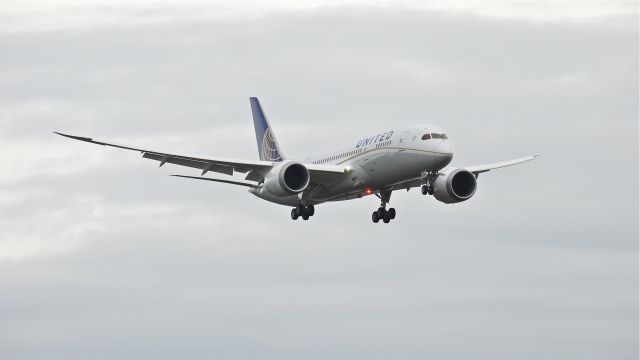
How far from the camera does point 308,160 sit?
251 ft

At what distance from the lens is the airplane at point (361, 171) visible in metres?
67.3

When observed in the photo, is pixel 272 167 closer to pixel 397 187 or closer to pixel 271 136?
pixel 397 187

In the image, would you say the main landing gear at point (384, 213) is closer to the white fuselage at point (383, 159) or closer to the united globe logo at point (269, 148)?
the white fuselage at point (383, 159)

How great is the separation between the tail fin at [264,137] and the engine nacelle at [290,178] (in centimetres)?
1239

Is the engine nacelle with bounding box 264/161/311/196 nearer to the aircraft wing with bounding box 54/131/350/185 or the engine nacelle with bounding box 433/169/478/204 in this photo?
the aircraft wing with bounding box 54/131/350/185

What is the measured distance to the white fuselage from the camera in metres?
66.9

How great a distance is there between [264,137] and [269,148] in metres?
1.62

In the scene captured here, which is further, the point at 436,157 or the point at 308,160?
the point at 308,160

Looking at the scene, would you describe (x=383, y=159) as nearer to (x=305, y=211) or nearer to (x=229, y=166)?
(x=305, y=211)

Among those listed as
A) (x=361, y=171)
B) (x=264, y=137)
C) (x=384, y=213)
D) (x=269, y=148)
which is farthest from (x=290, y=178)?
(x=264, y=137)

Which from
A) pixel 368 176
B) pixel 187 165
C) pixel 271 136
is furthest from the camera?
pixel 271 136

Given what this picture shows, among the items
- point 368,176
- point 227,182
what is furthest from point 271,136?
point 368,176

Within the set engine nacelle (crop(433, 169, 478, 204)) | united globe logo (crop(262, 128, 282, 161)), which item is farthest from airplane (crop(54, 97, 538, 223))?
united globe logo (crop(262, 128, 282, 161))

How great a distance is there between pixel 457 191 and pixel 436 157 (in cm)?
454
